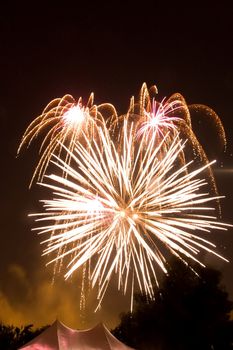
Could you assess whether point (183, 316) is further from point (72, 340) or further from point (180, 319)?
point (72, 340)

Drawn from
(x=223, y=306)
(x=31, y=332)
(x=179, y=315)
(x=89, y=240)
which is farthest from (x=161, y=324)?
(x=89, y=240)

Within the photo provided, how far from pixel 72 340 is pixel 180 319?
58.2 ft

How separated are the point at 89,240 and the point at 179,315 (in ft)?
63.8

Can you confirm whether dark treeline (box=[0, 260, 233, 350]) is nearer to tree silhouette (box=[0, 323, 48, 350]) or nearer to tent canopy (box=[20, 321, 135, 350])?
tree silhouette (box=[0, 323, 48, 350])

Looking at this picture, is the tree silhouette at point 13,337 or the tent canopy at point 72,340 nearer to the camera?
the tent canopy at point 72,340

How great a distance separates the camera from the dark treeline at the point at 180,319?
32625mm

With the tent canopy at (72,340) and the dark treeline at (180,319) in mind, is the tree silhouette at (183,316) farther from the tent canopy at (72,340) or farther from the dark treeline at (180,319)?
the tent canopy at (72,340)

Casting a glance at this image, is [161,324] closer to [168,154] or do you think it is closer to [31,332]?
[31,332]

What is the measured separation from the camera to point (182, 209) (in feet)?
53.0

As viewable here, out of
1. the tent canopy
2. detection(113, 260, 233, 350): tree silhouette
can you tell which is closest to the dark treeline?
detection(113, 260, 233, 350): tree silhouette

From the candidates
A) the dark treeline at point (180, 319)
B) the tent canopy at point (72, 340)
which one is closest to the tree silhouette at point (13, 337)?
the dark treeline at point (180, 319)

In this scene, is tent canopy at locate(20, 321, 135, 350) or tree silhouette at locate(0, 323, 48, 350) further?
tree silhouette at locate(0, 323, 48, 350)

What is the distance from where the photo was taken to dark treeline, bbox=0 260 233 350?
3262 centimetres

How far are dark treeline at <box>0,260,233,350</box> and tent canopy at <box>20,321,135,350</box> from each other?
15.7 metres
